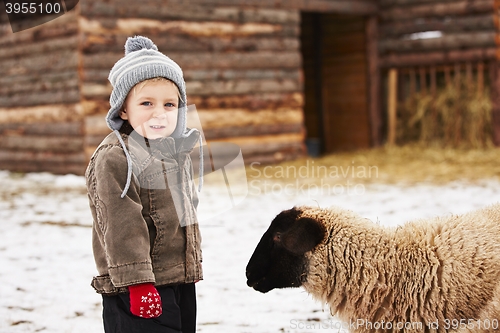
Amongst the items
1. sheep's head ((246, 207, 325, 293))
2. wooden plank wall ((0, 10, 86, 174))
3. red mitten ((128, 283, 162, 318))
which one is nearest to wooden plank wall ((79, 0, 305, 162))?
wooden plank wall ((0, 10, 86, 174))

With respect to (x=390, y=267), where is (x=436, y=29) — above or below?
above

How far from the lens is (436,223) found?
2803 millimetres

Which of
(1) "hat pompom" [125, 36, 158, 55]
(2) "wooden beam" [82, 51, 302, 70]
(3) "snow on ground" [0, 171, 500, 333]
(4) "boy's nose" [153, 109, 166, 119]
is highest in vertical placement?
(2) "wooden beam" [82, 51, 302, 70]

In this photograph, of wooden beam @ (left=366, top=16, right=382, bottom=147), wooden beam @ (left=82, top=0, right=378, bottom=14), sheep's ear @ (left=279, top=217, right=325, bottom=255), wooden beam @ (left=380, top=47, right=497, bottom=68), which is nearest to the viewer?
sheep's ear @ (left=279, top=217, right=325, bottom=255)

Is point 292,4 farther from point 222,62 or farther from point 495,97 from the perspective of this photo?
point 495,97

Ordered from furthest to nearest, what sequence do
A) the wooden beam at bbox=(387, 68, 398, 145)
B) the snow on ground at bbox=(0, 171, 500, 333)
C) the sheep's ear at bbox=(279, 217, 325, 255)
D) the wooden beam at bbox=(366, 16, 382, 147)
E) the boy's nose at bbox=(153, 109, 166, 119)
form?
the wooden beam at bbox=(366, 16, 382, 147)
the wooden beam at bbox=(387, 68, 398, 145)
the snow on ground at bbox=(0, 171, 500, 333)
the sheep's ear at bbox=(279, 217, 325, 255)
the boy's nose at bbox=(153, 109, 166, 119)

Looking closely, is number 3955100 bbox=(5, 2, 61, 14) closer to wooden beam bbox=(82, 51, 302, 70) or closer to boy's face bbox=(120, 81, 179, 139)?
wooden beam bbox=(82, 51, 302, 70)

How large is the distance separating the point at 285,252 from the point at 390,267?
50 cm

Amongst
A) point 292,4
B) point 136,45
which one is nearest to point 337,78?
point 292,4

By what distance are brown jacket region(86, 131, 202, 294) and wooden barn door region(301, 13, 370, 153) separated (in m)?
10.5

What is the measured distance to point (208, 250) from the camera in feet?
16.2

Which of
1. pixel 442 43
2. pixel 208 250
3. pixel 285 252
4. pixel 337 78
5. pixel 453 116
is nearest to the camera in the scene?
pixel 285 252

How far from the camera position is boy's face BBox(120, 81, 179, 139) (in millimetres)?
2266

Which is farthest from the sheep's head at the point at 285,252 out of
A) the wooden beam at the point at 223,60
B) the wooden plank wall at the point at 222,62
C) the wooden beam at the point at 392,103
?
the wooden beam at the point at 392,103
